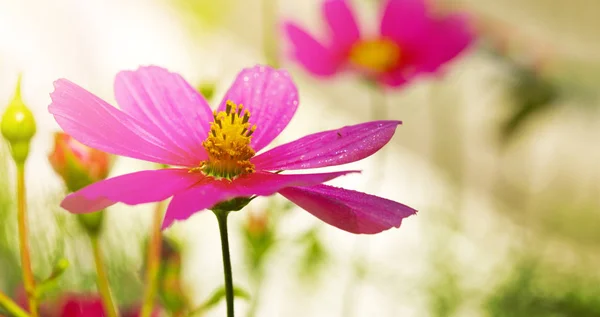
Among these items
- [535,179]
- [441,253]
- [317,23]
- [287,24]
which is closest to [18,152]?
[287,24]

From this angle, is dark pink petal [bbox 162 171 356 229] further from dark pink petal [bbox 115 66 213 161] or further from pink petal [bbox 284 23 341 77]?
pink petal [bbox 284 23 341 77]

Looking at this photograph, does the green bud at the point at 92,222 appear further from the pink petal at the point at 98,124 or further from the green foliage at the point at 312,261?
the green foliage at the point at 312,261

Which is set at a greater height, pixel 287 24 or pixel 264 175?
pixel 287 24

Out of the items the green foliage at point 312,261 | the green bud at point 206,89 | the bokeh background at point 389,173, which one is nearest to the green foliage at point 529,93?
the bokeh background at point 389,173

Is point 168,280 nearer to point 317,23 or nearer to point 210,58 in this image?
point 210,58

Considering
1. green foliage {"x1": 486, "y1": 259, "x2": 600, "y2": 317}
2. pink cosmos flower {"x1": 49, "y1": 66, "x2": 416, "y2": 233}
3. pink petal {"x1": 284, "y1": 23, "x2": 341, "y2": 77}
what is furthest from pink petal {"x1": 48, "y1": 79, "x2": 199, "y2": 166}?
green foliage {"x1": 486, "y1": 259, "x2": 600, "y2": 317}

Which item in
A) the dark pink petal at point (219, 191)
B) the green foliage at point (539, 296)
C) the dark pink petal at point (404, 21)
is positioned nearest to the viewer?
the dark pink petal at point (219, 191)

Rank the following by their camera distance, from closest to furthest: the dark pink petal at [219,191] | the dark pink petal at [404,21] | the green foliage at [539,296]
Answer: the dark pink petal at [219,191] < the dark pink petal at [404,21] < the green foliage at [539,296]
